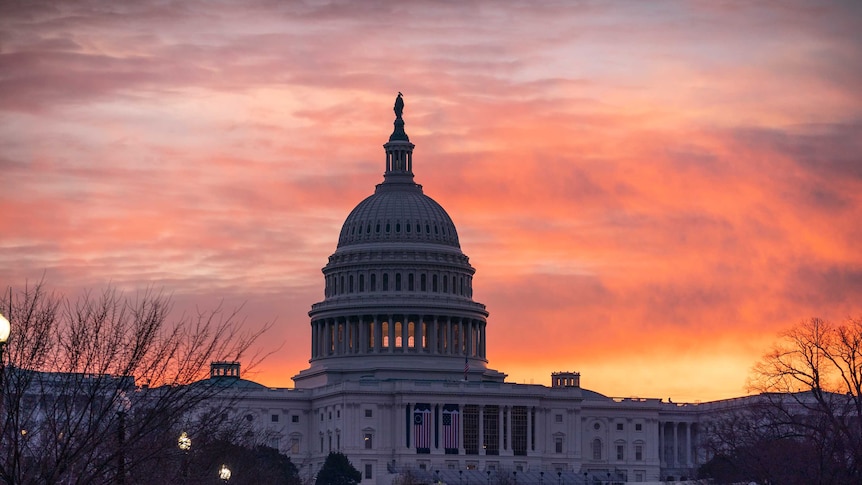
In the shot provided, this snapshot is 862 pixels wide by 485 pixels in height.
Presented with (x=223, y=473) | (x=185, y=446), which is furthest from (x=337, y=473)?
(x=185, y=446)

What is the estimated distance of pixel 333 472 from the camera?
194500 millimetres

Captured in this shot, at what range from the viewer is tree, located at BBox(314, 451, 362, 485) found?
19338 cm

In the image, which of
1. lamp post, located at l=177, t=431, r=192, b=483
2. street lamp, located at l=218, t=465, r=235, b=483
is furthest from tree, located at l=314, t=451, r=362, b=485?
lamp post, located at l=177, t=431, r=192, b=483

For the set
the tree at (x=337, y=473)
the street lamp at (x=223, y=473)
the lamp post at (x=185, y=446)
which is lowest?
the lamp post at (x=185, y=446)

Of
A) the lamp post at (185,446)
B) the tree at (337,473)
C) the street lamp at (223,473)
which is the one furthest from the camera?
the tree at (337,473)

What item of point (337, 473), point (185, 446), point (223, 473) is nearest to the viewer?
point (185, 446)

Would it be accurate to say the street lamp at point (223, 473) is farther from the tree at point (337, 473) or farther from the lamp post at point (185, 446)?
the tree at point (337, 473)

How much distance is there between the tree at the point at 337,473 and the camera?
19338 cm

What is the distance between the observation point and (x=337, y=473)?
639ft

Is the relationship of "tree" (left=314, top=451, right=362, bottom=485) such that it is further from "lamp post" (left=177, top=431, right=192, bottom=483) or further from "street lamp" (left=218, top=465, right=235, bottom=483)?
"lamp post" (left=177, top=431, right=192, bottom=483)

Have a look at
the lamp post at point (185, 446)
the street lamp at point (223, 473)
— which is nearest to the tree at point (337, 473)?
the street lamp at point (223, 473)

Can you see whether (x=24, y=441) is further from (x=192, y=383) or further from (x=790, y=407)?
(x=790, y=407)

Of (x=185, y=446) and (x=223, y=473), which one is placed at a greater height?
(x=223, y=473)

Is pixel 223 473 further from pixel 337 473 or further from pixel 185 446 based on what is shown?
pixel 337 473
